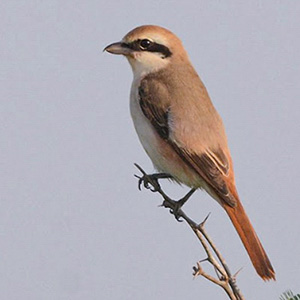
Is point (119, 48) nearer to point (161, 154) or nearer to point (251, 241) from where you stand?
point (161, 154)

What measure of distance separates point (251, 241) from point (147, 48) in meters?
1.46

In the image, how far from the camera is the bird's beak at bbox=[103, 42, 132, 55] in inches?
172

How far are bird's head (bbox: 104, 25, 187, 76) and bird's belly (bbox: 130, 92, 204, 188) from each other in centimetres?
40

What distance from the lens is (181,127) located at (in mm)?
3973

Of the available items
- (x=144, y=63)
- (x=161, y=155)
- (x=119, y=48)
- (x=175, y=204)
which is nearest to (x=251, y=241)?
(x=175, y=204)

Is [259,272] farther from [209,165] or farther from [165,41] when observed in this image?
[165,41]

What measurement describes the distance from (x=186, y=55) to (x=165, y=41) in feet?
0.71

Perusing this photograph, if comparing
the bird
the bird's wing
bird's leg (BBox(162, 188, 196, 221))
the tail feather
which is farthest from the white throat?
the tail feather

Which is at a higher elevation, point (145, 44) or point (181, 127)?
point (145, 44)

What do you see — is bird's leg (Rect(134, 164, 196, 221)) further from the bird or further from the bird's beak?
the bird's beak

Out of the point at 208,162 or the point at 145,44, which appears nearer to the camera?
the point at 208,162

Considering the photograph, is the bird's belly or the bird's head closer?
the bird's belly

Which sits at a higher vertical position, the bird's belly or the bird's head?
the bird's head

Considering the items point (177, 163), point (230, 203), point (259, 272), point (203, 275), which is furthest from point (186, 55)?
point (203, 275)
